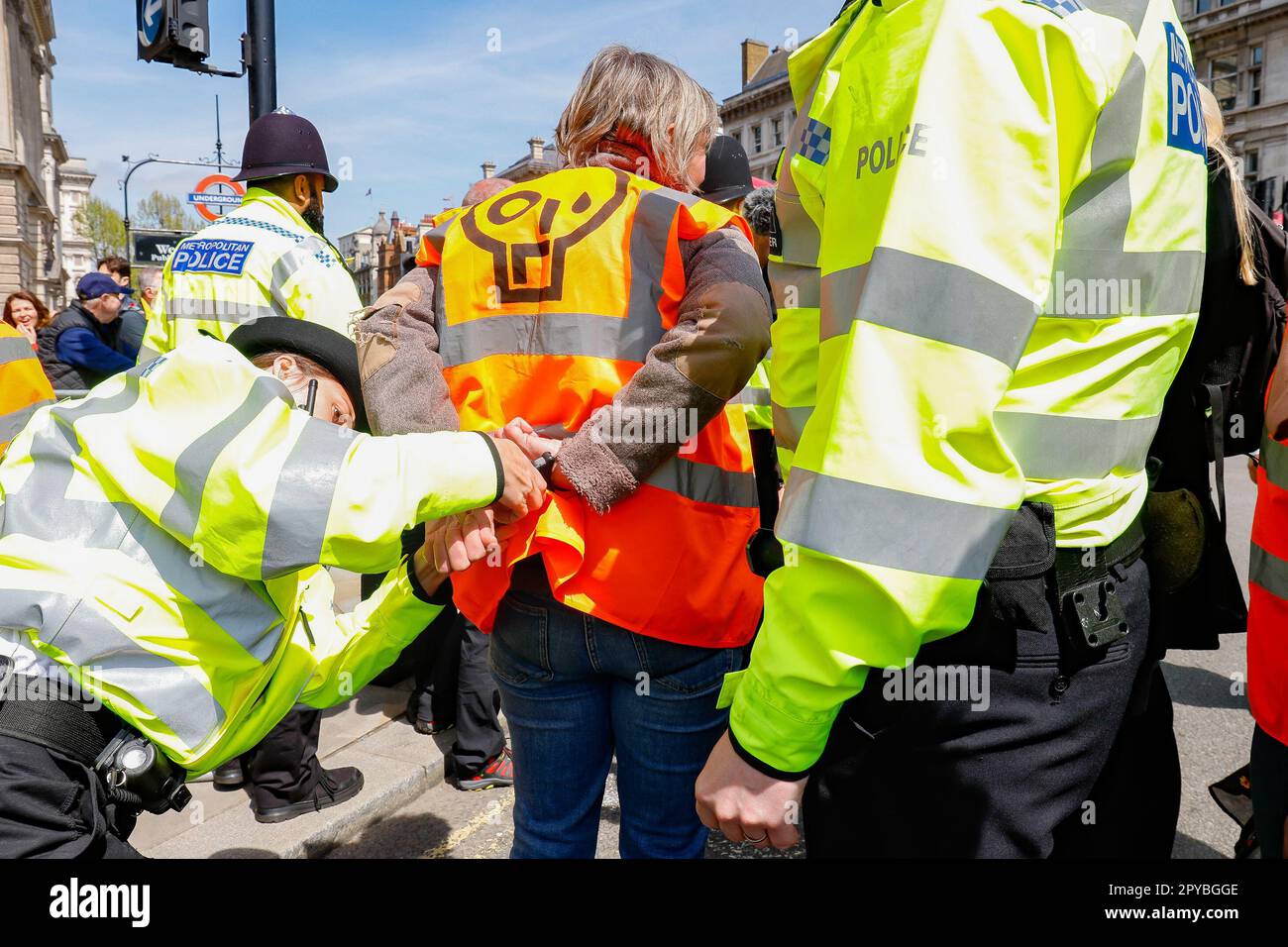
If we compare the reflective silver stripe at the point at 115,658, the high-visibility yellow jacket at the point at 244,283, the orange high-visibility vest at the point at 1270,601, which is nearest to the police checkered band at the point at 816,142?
the orange high-visibility vest at the point at 1270,601

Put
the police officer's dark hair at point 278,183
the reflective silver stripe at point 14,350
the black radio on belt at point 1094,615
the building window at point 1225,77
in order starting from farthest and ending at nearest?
the building window at point 1225,77 < the police officer's dark hair at point 278,183 < the reflective silver stripe at point 14,350 < the black radio on belt at point 1094,615

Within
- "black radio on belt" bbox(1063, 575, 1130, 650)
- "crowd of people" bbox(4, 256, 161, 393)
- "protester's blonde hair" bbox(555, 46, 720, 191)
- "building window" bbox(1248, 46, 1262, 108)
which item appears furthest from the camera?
"building window" bbox(1248, 46, 1262, 108)

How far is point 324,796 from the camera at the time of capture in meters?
3.66

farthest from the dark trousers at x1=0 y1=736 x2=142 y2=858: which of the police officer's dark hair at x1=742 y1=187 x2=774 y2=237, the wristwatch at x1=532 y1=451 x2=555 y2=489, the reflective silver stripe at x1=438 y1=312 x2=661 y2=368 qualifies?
the police officer's dark hair at x1=742 y1=187 x2=774 y2=237

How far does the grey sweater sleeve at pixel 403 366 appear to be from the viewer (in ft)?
6.57

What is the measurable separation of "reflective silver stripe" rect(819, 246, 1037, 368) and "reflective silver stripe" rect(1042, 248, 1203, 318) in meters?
0.15

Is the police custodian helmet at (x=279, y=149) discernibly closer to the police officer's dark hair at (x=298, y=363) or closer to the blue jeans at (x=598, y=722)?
the police officer's dark hair at (x=298, y=363)

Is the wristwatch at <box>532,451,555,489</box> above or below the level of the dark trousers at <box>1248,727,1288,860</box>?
above

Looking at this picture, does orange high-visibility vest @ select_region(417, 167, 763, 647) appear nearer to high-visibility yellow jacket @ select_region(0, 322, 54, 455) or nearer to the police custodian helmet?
high-visibility yellow jacket @ select_region(0, 322, 54, 455)

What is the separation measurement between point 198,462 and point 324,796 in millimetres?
2506

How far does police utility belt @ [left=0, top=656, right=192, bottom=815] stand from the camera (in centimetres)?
160

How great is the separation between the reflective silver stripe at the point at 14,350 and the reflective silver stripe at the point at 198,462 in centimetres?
221

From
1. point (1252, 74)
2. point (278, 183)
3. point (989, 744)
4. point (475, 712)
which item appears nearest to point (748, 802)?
point (989, 744)

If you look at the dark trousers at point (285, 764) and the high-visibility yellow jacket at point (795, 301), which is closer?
the high-visibility yellow jacket at point (795, 301)
